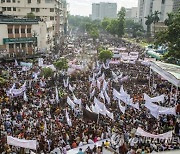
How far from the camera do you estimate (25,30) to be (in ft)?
136

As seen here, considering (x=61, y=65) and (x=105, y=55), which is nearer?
(x=61, y=65)

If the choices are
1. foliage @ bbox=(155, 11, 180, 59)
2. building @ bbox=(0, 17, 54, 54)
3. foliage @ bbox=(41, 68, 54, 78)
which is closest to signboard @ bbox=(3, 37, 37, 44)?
building @ bbox=(0, 17, 54, 54)

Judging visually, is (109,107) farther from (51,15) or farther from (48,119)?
(51,15)

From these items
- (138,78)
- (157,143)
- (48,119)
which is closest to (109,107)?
(48,119)

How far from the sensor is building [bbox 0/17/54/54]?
1532 inches

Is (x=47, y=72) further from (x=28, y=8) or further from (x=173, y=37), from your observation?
(x=28, y=8)

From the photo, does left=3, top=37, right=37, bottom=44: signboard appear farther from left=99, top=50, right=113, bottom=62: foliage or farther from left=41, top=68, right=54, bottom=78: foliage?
left=41, top=68, right=54, bottom=78: foliage

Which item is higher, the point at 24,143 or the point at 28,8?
the point at 28,8

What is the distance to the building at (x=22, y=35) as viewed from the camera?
128ft

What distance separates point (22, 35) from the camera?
135 ft

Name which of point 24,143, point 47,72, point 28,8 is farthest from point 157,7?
point 24,143

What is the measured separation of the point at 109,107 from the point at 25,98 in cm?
605

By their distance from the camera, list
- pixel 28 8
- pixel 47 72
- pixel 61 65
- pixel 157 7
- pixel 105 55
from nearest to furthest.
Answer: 1. pixel 47 72
2. pixel 61 65
3. pixel 105 55
4. pixel 28 8
5. pixel 157 7

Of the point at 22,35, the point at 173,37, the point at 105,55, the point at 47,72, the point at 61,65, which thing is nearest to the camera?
the point at 173,37
